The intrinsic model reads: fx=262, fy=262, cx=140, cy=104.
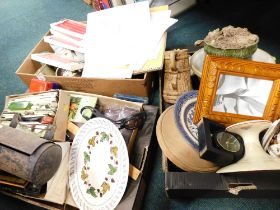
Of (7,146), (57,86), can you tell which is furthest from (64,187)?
(57,86)

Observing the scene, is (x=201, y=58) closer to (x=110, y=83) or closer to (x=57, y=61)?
(x=110, y=83)

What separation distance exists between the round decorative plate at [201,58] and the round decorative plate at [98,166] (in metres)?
0.52

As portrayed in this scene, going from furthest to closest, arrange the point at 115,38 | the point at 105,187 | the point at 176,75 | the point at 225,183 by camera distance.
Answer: the point at 115,38 < the point at 176,75 < the point at 105,187 < the point at 225,183

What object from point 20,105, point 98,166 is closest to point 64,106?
point 20,105

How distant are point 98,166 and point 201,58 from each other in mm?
717

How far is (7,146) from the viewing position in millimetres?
822

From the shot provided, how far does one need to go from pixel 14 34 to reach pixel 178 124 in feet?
5.78

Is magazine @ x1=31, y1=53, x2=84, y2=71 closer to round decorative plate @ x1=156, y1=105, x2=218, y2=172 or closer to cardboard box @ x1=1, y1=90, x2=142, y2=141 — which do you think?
cardboard box @ x1=1, y1=90, x2=142, y2=141

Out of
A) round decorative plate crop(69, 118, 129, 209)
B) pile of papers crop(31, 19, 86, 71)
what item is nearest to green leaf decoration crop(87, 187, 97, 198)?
round decorative plate crop(69, 118, 129, 209)

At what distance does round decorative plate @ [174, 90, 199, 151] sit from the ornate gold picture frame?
4 cm

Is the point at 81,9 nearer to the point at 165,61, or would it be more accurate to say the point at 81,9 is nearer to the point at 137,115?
the point at 165,61

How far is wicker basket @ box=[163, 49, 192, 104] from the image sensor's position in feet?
3.98

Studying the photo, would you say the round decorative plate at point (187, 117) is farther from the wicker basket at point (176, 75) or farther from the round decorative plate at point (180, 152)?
the wicker basket at point (176, 75)

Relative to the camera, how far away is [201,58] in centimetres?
129
